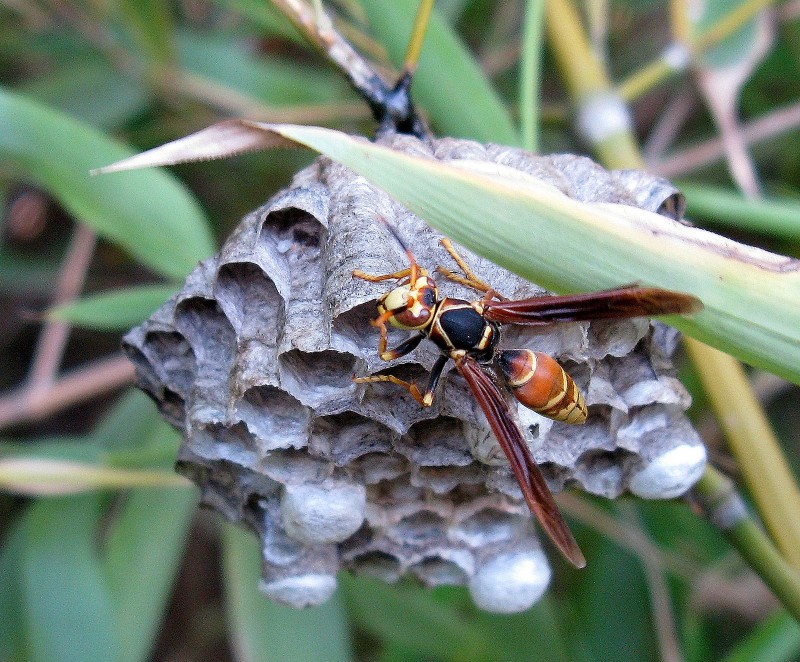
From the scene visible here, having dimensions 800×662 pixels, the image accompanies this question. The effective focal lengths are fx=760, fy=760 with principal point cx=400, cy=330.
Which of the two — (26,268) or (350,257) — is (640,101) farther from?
(26,268)

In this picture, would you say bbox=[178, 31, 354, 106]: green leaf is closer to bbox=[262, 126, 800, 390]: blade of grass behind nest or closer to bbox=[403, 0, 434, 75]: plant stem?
bbox=[403, 0, 434, 75]: plant stem

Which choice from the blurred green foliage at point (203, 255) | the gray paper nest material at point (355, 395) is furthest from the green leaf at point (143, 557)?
the gray paper nest material at point (355, 395)

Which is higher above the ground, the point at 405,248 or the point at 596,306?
the point at 405,248

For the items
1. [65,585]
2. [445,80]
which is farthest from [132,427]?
[445,80]

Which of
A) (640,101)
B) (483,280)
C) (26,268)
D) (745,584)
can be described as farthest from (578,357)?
(26,268)

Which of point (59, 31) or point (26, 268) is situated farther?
point (26, 268)

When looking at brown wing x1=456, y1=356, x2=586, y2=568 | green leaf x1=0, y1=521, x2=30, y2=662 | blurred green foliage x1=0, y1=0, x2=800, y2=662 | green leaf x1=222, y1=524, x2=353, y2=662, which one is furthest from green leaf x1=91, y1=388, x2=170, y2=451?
brown wing x1=456, y1=356, x2=586, y2=568

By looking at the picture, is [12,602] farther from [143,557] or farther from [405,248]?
[405,248]
